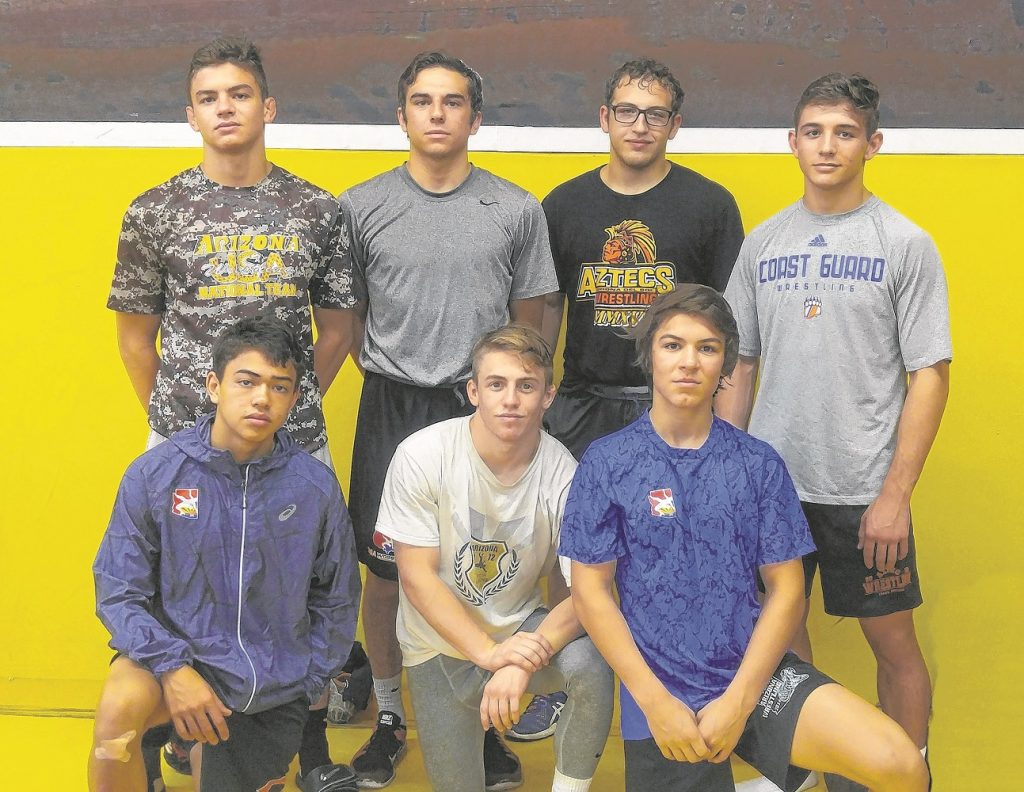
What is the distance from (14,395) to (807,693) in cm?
234

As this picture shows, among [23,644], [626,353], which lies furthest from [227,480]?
[23,644]

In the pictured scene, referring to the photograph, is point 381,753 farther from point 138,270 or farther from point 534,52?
point 534,52

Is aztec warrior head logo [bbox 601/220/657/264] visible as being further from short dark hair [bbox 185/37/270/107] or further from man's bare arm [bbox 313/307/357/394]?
short dark hair [bbox 185/37/270/107]

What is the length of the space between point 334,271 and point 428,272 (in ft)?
0.70

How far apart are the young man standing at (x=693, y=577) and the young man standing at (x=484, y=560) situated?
0.16 m

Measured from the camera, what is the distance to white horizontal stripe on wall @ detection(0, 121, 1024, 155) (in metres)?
3.19

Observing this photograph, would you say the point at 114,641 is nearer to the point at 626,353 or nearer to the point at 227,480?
the point at 227,480

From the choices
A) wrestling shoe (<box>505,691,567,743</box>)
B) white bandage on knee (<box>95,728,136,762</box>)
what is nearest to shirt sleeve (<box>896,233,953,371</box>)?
wrestling shoe (<box>505,691,567,743</box>)

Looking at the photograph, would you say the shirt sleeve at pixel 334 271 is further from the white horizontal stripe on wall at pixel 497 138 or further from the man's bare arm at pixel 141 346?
the white horizontal stripe on wall at pixel 497 138

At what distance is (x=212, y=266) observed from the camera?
2602 millimetres

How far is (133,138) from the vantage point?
Result: 11.0 feet

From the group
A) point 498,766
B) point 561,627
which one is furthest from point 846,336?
point 498,766

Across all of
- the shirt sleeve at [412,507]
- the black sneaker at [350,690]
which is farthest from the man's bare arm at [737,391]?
the black sneaker at [350,690]

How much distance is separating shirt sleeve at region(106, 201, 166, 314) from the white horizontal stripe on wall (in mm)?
745
